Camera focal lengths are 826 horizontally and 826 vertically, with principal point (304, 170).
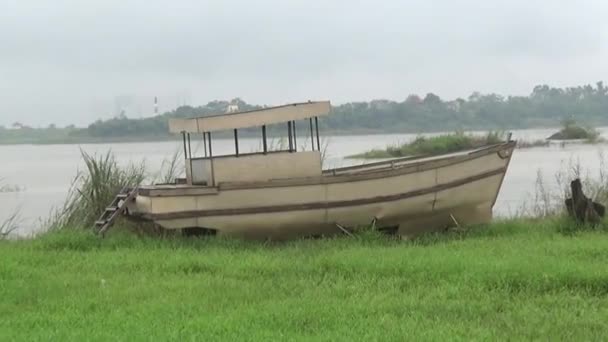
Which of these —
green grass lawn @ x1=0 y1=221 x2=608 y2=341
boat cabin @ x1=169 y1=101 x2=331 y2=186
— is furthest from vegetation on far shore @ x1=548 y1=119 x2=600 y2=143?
green grass lawn @ x1=0 y1=221 x2=608 y2=341

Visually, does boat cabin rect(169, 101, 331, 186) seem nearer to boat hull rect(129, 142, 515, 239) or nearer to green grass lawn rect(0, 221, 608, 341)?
boat hull rect(129, 142, 515, 239)

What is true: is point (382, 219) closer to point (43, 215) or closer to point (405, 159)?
point (405, 159)

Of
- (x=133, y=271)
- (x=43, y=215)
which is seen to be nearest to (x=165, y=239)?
(x=133, y=271)

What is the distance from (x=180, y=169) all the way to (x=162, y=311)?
31.5 ft

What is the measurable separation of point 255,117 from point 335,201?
1455mm

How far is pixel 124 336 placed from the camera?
16.9ft

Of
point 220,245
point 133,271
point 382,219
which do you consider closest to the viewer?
point 133,271

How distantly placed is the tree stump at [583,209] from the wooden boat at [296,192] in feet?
4.66

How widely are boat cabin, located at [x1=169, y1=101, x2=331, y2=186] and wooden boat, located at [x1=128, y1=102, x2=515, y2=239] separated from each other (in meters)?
0.01

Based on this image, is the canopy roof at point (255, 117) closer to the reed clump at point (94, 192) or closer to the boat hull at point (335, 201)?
the boat hull at point (335, 201)

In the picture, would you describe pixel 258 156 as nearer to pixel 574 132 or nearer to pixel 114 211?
pixel 114 211

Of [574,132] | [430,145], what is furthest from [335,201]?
[574,132]

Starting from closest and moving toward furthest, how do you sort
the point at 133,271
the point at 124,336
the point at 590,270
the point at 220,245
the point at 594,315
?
the point at 124,336
the point at 594,315
the point at 590,270
the point at 133,271
the point at 220,245

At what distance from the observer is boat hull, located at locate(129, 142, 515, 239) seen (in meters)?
9.95
